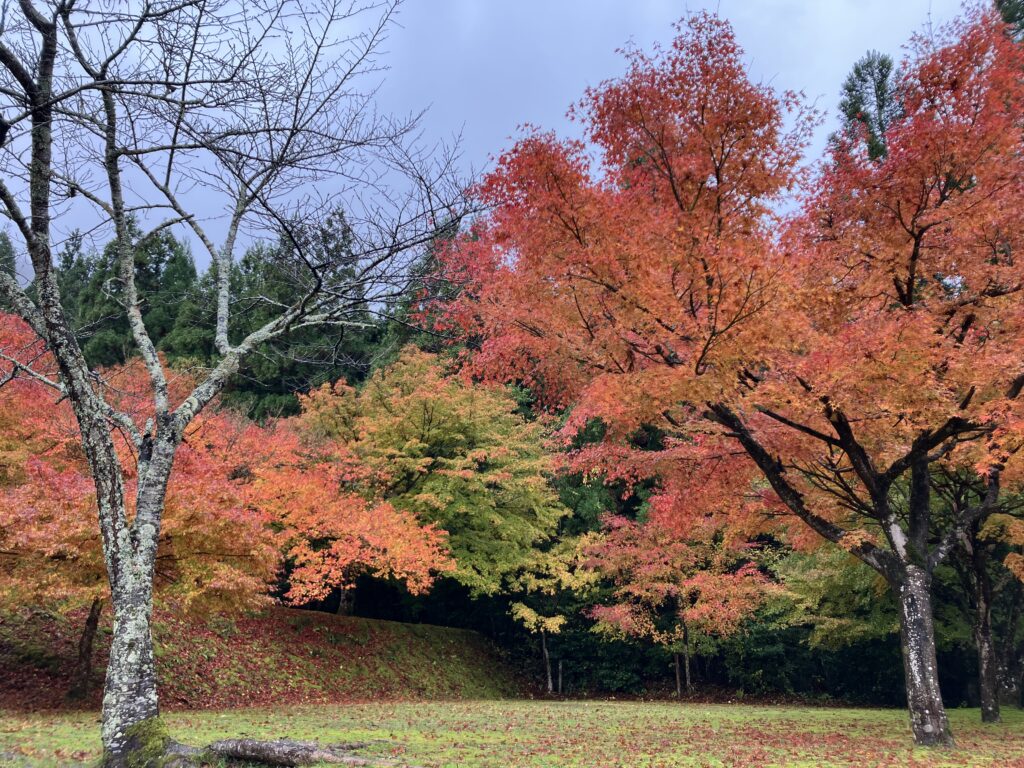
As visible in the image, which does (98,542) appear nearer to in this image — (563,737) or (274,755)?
(274,755)

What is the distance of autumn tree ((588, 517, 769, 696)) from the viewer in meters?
17.4

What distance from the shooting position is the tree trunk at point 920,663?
24.8 feet

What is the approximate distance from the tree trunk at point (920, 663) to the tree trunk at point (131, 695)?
7.65m

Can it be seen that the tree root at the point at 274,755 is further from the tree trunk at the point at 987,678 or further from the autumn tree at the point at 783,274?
the tree trunk at the point at 987,678

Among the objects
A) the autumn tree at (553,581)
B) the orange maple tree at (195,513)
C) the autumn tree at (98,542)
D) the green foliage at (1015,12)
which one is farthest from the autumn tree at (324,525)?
the green foliage at (1015,12)

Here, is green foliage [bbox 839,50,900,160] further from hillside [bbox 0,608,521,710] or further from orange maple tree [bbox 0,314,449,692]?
hillside [bbox 0,608,521,710]

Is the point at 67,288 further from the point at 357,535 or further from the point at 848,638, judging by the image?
the point at 848,638

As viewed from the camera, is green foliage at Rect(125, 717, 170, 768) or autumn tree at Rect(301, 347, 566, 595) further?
autumn tree at Rect(301, 347, 566, 595)

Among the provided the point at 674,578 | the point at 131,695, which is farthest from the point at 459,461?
the point at 131,695

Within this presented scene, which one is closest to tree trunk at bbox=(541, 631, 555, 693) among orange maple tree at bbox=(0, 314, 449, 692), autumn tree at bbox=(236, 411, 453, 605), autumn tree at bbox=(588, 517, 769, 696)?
autumn tree at bbox=(588, 517, 769, 696)

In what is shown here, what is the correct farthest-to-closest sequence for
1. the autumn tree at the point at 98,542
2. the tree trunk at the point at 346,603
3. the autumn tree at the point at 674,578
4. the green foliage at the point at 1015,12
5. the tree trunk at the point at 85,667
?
the tree trunk at the point at 346,603 → the autumn tree at the point at 674,578 → the green foliage at the point at 1015,12 → the tree trunk at the point at 85,667 → the autumn tree at the point at 98,542

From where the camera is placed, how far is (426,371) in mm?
18688

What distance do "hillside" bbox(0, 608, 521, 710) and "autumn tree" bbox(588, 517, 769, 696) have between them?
4637 mm

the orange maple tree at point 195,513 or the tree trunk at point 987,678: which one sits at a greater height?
the orange maple tree at point 195,513
